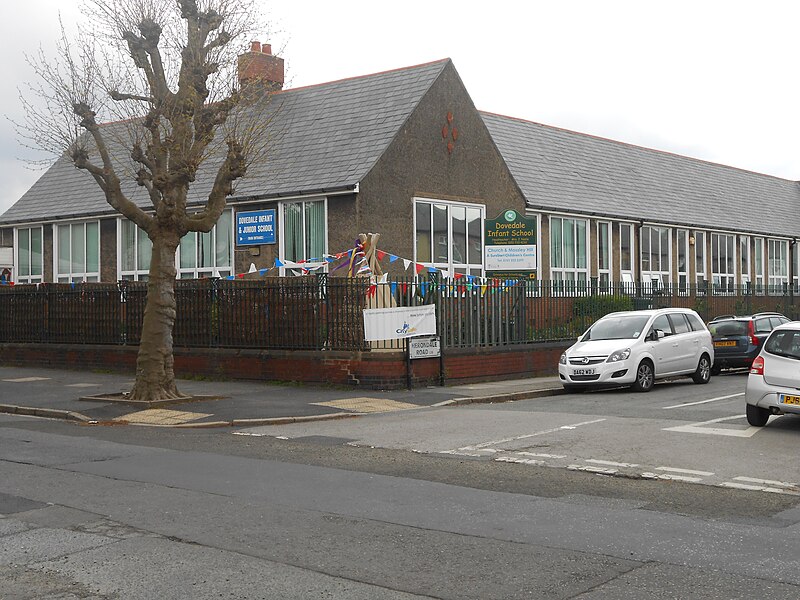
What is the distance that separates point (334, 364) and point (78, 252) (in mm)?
17296

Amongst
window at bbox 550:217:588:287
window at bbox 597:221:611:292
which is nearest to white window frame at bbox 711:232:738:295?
window at bbox 597:221:611:292

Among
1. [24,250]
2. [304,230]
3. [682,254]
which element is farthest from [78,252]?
[682,254]

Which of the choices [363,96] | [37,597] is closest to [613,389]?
[363,96]

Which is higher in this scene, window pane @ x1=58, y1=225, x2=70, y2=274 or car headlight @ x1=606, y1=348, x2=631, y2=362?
window pane @ x1=58, y1=225, x2=70, y2=274

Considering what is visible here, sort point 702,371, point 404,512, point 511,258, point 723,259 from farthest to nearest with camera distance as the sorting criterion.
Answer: point 723,259, point 511,258, point 702,371, point 404,512

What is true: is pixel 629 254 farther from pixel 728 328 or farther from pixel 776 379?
pixel 776 379

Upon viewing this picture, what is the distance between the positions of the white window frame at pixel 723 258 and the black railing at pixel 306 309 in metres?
14.4

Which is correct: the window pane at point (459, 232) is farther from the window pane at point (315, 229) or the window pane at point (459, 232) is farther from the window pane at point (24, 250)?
the window pane at point (24, 250)

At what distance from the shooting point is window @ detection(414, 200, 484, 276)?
28.2 meters

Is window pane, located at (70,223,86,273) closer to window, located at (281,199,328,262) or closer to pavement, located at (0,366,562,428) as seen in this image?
window, located at (281,199,328,262)

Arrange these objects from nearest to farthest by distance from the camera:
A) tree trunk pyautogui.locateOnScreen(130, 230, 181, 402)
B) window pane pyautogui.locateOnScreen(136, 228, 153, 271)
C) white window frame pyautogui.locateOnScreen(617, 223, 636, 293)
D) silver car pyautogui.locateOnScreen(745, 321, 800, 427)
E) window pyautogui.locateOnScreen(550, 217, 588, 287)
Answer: silver car pyautogui.locateOnScreen(745, 321, 800, 427)
tree trunk pyautogui.locateOnScreen(130, 230, 181, 402)
window pane pyautogui.locateOnScreen(136, 228, 153, 271)
window pyautogui.locateOnScreen(550, 217, 588, 287)
white window frame pyautogui.locateOnScreen(617, 223, 636, 293)

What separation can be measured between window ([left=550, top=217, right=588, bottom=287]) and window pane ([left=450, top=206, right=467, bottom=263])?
17.3 ft

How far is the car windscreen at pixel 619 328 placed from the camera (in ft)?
67.3

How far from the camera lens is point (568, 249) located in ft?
113
